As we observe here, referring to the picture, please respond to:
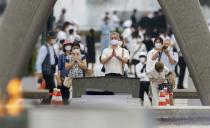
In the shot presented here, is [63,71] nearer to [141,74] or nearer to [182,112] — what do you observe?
[141,74]

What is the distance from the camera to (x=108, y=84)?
13172mm

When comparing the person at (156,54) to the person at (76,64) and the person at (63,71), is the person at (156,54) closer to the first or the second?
the person at (76,64)

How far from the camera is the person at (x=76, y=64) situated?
1473 centimetres

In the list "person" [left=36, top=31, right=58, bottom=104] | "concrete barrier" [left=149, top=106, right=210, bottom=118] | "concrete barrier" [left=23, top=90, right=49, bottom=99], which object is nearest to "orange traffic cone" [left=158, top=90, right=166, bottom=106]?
"concrete barrier" [left=149, top=106, right=210, bottom=118]

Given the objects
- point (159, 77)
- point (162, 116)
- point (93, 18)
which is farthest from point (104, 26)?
point (162, 116)

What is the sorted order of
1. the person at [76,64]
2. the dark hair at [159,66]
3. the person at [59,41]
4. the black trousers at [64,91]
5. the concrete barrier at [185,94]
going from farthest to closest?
the person at [59,41] → the concrete barrier at [185,94] → the person at [76,64] → the black trousers at [64,91] → the dark hair at [159,66]

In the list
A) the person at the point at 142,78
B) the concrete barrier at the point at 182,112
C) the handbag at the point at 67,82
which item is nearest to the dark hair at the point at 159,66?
the person at the point at 142,78

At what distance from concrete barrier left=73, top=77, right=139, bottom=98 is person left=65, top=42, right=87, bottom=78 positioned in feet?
5.12

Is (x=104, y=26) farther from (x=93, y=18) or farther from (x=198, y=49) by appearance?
(x=198, y=49)

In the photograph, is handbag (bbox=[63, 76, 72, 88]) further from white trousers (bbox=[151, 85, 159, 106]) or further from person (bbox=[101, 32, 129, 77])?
white trousers (bbox=[151, 85, 159, 106])

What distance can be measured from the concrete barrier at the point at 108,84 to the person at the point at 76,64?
1.56m

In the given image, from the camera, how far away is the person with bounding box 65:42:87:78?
1473cm

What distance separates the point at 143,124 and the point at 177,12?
674 centimetres

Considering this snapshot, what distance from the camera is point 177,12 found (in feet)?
42.6
